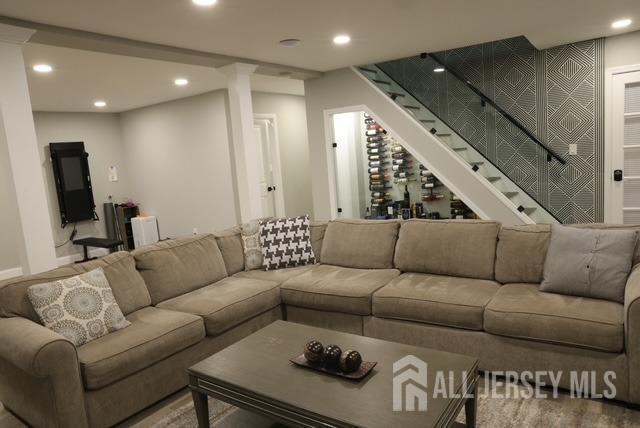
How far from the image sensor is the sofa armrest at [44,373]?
2.11 meters

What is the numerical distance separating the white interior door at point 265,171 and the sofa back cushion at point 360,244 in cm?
352

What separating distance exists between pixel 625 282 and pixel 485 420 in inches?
43.4

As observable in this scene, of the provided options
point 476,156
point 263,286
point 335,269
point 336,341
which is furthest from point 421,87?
point 336,341

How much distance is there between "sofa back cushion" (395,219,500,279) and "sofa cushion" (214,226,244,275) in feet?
4.46

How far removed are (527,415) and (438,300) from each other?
0.78 m

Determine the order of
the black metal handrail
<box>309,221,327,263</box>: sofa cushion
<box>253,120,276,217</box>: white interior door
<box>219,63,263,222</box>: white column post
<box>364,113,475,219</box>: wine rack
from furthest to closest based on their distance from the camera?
<box>253,120,276,217</box>: white interior door
<box>364,113,475,219</box>: wine rack
the black metal handrail
<box>219,63,263,222</box>: white column post
<box>309,221,327,263</box>: sofa cushion

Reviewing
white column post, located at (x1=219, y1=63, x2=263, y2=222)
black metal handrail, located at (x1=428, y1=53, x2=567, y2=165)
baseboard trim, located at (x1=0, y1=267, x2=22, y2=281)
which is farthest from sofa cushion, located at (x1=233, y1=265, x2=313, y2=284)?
baseboard trim, located at (x1=0, y1=267, x2=22, y2=281)

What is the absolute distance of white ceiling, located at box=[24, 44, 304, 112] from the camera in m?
4.24

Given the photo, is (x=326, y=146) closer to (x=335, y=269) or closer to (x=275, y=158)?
(x=275, y=158)

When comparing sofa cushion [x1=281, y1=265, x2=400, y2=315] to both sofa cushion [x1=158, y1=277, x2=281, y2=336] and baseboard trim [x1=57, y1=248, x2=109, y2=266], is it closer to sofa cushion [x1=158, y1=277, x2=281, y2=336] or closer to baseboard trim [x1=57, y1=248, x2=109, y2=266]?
sofa cushion [x1=158, y1=277, x2=281, y2=336]

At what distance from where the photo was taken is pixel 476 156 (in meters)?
5.84

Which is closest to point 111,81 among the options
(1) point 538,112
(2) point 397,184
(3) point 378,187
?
(3) point 378,187

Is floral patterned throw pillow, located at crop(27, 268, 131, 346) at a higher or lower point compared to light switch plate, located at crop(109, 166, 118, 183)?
lower

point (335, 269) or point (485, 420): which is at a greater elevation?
point (335, 269)
